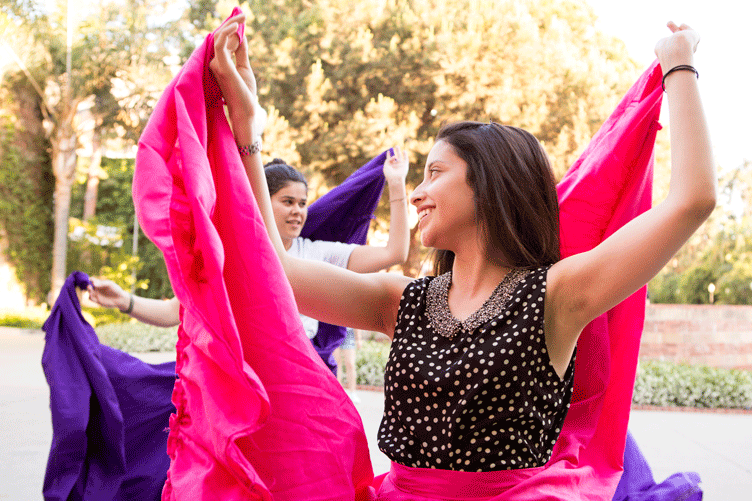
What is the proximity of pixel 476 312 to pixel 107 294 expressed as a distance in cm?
206

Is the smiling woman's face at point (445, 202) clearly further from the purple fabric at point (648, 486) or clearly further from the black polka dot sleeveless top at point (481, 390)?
the purple fabric at point (648, 486)

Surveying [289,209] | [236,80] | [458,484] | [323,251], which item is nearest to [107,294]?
[289,209]

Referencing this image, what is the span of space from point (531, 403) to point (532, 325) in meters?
0.17

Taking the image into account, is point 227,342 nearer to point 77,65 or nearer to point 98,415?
point 98,415

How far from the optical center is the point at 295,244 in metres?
3.96

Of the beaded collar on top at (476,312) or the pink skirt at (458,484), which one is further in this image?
the beaded collar on top at (476,312)

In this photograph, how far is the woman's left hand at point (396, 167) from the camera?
3.67 meters

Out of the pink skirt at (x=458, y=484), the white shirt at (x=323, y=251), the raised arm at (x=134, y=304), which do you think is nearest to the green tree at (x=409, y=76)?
the white shirt at (x=323, y=251)

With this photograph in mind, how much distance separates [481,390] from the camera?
154 cm

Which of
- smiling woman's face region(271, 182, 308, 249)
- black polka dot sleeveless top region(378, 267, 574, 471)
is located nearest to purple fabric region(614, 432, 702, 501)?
black polka dot sleeveless top region(378, 267, 574, 471)

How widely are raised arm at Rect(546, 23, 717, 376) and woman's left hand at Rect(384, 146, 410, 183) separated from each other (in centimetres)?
213

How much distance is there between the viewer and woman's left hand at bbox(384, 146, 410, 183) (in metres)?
3.67

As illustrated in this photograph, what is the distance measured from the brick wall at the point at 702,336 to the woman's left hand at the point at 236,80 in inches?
469

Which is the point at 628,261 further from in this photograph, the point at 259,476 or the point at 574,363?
the point at 259,476
